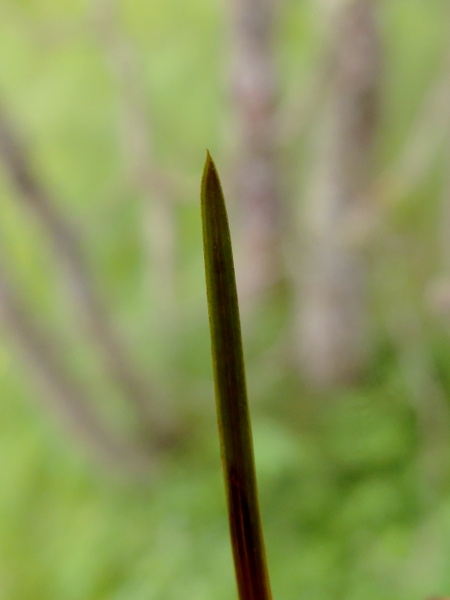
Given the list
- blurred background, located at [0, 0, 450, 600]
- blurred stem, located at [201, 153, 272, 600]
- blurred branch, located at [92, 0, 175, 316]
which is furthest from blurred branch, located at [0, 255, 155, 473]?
blurred stem, located at [201, 153, 272, 600]

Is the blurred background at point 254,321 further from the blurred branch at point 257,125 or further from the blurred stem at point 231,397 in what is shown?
the blurred stem at point 231,397

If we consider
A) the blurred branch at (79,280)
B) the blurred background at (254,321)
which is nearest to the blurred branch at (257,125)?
the blurred background at (254,321)

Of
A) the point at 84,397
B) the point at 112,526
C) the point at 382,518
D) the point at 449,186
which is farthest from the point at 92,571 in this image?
the point at 449,186

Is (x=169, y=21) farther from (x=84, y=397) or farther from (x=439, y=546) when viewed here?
(x=439, y=546)

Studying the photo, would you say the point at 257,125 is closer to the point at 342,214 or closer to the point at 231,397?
the point at 342,214

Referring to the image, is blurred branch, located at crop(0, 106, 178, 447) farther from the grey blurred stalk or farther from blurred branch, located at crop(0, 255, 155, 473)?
the grey blurred stalk
